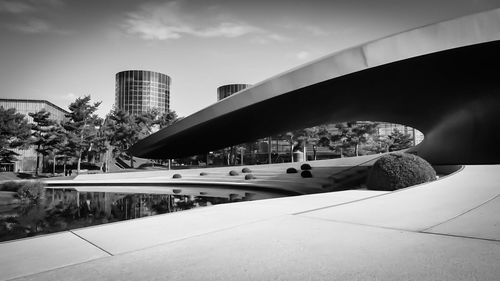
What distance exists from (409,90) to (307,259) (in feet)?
51.4

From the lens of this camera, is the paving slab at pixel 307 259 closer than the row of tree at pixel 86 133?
Yes

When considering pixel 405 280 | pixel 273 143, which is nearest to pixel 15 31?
pixel 405 280

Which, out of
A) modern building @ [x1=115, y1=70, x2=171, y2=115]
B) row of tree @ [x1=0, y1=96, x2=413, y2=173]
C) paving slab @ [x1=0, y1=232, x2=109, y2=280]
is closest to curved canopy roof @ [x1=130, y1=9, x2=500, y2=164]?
paving slab @ [x1=0, y1=232, x2=109, y2=280]

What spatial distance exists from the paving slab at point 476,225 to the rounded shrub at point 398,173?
4584 mm

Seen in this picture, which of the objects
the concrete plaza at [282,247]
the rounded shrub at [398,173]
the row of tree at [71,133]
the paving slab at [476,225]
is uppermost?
the row of tree at [71,133]

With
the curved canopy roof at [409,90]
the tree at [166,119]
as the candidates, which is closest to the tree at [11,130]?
the tree at [166,119]

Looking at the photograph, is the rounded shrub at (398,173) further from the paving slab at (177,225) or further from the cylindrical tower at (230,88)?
the cylindrical tower at (230,88)

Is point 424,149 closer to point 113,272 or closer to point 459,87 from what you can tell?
point 459,87

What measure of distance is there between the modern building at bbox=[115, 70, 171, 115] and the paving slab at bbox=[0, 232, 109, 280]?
14304cm

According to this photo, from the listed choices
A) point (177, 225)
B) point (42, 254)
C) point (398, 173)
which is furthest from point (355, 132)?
point (42, 254)

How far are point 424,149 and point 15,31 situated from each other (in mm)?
27751

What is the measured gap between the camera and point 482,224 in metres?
4.62

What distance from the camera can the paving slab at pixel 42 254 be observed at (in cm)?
332

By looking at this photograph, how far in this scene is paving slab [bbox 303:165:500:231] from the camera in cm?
517
